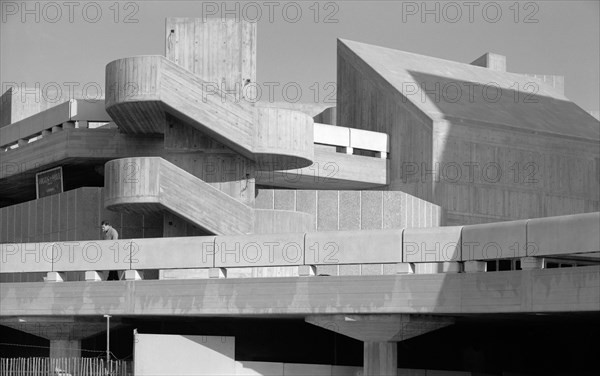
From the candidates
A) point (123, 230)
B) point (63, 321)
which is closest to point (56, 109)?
point (123, 230)

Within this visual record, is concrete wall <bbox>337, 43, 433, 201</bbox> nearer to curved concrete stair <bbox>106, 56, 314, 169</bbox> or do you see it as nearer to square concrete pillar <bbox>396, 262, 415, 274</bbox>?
curved concrete stair <bbox>106, 56, 314, 169</bbox>

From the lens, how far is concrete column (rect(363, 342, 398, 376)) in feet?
87.1

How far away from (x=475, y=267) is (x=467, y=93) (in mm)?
24512

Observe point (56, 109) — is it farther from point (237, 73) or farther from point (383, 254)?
point (383, 254)

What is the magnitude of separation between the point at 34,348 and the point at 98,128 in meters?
7.54

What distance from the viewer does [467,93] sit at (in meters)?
48.0

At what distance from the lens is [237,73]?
37.1m

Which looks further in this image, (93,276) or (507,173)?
(507,173)

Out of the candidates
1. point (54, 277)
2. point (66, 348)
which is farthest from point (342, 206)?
point (54, 277)

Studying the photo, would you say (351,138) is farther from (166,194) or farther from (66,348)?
(66,348)

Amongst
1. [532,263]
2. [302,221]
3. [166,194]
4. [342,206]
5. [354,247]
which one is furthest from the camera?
[342,206]

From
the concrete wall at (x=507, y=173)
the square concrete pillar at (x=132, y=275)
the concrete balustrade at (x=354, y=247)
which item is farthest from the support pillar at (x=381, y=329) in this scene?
the concrete wall at (x=507, y=173)

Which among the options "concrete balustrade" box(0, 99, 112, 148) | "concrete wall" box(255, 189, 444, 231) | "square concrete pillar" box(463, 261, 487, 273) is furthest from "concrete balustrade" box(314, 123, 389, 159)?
"square concrete pillar" box(463, 261, 487, 273)

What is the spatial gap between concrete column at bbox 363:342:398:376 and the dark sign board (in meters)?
17.7
